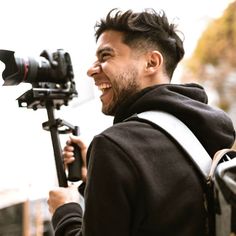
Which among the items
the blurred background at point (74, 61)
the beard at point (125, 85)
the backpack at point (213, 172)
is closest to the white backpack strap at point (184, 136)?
the backpack at point (213, 172)

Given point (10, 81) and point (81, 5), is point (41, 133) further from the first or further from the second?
point (10, 81)

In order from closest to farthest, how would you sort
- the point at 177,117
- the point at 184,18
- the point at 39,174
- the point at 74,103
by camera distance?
the point at 177,117 → the point at 184,18 → the point at 39,174 → the point at 74,103

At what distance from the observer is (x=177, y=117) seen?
907mm

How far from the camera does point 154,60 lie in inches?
45.5

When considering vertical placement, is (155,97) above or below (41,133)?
above

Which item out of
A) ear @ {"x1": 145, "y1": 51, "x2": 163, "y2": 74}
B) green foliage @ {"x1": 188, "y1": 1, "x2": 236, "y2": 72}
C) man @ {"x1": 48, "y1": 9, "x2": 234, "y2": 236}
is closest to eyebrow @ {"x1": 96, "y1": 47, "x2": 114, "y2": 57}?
ear @ {"x1": 145, "y1": 51, "x2": 163, "y2": 74}

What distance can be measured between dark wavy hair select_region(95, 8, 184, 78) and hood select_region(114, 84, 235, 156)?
25 cm

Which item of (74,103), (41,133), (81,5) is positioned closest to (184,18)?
(81,5)

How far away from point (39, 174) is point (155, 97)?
1493 millimetres

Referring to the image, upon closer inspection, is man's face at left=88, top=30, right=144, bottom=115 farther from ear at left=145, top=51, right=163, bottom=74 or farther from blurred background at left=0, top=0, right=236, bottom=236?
blurred background at left=0, top=0, right=236, bottom=236

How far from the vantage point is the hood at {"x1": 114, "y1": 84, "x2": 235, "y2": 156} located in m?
0.90

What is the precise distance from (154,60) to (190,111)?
1.00 ft

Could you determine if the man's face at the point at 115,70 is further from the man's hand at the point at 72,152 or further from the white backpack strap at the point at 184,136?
the white backpack strap at the point at 184,136

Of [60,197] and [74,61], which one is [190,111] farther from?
[74,61]
